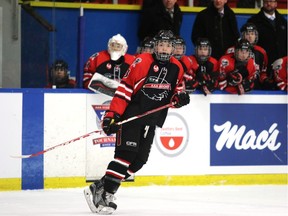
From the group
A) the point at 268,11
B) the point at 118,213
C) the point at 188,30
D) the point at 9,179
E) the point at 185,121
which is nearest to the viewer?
the point at 118,213

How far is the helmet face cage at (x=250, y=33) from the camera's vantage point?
8914 mm

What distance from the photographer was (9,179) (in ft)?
26.3

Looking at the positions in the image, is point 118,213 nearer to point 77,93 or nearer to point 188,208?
point 188,208

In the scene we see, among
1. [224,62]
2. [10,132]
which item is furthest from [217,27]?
[10,132]

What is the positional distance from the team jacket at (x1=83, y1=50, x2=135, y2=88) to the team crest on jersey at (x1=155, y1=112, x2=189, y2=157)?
60cm

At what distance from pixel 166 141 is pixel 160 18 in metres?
1.24

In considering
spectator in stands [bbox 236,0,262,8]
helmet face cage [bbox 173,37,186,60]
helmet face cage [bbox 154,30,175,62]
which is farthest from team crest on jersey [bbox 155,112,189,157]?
spectator in stands [bbox 236,0,262,8]

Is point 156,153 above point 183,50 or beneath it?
beneath

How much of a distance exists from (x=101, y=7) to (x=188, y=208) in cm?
325

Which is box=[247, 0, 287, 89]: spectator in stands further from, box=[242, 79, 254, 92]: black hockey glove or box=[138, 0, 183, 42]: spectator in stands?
box=[138, 0, 183, 42]: spectator in stands

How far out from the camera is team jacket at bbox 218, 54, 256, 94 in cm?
870

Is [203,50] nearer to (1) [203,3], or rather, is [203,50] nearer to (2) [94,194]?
(1) [203,3]

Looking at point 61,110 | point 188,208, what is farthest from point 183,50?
point 188,208

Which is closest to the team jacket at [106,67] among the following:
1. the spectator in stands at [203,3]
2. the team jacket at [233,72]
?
the team jacket at [233,72]
